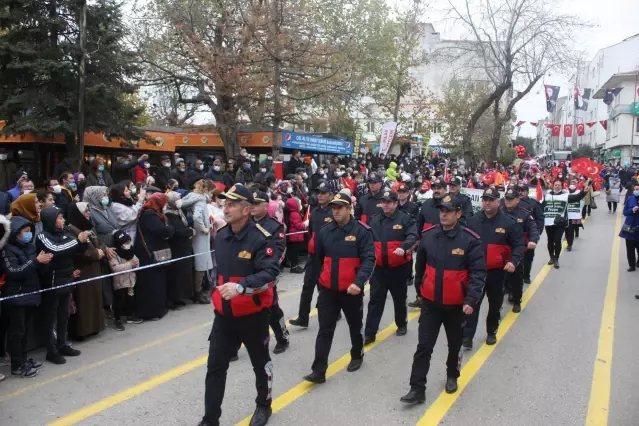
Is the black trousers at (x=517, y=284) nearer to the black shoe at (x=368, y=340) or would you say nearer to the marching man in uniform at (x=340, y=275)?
the black shoe at (x=368, y=340)

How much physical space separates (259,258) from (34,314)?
10.9ft

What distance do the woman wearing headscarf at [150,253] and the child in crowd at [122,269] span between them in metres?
0.21

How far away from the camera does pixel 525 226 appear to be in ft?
26.0

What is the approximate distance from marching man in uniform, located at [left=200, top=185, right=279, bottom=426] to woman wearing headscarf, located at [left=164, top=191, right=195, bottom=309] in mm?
3646

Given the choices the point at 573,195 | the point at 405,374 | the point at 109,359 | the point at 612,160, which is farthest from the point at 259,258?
the point at 612,160

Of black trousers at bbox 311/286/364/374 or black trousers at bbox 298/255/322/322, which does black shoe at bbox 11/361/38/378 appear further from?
black trousers at bbox 298/255/322/322

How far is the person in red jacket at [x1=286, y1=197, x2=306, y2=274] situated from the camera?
10.5 metres

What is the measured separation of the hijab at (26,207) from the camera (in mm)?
5863

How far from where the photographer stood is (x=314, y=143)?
21750 millimetres

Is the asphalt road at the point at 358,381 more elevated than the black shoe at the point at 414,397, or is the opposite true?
the black shoe at the point at 414,397

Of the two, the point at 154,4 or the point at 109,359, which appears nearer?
the point at 109,359

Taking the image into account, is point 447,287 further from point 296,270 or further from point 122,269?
point 296,270

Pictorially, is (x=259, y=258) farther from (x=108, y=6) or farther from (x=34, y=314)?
(x=108, y=6)

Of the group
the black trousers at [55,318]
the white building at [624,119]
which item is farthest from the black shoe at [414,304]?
the white building at [624,119]
